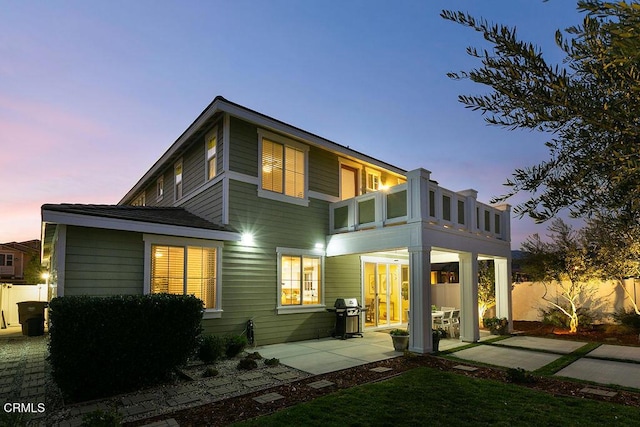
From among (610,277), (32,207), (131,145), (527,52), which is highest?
(131,145)

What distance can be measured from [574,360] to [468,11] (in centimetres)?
912

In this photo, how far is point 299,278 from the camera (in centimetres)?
1136

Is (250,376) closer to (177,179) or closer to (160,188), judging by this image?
(177,179)

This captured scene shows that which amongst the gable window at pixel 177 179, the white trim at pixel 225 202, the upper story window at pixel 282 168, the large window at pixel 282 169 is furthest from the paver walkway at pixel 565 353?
the gable window at pixel 177 179

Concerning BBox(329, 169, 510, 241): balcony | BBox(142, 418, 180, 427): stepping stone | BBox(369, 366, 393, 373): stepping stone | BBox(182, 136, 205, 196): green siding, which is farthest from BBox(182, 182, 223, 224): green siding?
BBox(142, 418, 180, 427): stepping stone

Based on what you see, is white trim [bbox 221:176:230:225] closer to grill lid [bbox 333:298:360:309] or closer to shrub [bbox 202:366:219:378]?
shrub [bbox 202:366:219:378]

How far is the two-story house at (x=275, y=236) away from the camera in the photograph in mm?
8398

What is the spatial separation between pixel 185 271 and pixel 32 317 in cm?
792

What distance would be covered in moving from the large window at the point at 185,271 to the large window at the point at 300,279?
6.53 feet

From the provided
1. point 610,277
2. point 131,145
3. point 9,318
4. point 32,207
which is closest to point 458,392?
point 610,277

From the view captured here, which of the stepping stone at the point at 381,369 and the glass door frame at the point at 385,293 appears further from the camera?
the glass door frame at the point at 385,293

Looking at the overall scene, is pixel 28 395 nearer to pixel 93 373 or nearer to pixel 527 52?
pixel 93 373

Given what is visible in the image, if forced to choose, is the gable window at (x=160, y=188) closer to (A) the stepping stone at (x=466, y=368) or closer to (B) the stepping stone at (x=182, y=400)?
(B) the stepping stone at (x=182, y=400)

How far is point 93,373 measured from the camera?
5906 mm
